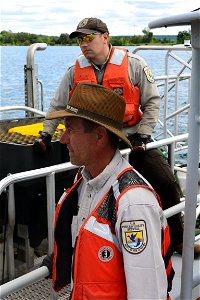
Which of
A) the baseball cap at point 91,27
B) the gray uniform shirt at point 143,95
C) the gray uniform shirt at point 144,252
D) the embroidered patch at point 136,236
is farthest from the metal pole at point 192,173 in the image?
the baseball cap at point 91,27

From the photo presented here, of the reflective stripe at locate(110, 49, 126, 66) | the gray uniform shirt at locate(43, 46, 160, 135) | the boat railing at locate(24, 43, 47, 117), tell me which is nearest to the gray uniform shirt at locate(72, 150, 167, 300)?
the gray uniform shirt at locate(43, 46, 160, 135)

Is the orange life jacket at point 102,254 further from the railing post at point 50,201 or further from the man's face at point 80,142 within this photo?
the railing post at point 50,201

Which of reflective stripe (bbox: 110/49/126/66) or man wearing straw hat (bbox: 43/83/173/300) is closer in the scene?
man wearing straw hat (bbox: 43/83/173/300)

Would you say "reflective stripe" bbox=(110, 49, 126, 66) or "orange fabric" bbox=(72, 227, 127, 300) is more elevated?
"reflective stripe" bbox=(110, 49, 126, 66)

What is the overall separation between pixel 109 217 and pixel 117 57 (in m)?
1.85

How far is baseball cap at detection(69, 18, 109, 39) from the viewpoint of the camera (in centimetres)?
318

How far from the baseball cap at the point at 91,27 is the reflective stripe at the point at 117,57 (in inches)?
6.7

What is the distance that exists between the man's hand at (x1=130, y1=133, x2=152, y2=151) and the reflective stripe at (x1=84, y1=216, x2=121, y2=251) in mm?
1381

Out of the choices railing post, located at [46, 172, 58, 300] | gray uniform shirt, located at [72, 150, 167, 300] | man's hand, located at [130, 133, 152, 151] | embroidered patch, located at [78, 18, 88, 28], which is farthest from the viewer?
embroidered patch, located at [78, 18, 88, 28]

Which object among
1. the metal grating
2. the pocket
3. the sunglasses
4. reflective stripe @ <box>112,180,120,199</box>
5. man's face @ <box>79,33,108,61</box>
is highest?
the sunglasses

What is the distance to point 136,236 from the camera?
1502 mm

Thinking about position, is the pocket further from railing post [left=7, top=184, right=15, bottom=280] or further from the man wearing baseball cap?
the man wearing baseball cap

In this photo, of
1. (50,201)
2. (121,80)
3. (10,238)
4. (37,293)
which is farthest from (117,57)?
(37,293)

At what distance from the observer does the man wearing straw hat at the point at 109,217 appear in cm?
151
